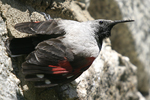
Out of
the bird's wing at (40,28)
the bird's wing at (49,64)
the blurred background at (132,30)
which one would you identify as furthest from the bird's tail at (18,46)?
the blurred background at (132,30)

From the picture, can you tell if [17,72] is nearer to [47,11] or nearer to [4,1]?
[4,1]

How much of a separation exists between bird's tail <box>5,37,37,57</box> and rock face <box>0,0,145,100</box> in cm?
6

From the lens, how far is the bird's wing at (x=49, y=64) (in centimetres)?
169

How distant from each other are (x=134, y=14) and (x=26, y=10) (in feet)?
8.50

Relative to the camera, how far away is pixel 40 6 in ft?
8.09

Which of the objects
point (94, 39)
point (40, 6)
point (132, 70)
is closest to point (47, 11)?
point (40, 6)

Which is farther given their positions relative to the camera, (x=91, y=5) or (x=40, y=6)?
(x=91, y=5)

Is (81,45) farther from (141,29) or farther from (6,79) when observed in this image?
(141,29)

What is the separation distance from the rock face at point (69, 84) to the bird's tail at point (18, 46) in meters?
0.06

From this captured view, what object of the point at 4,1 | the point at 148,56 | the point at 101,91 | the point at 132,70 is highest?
the point at 4,1

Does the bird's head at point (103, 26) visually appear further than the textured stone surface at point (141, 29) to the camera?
No

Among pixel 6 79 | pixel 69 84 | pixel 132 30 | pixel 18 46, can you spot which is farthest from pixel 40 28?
pixel 132 30

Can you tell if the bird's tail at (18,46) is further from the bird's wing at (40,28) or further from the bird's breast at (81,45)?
the bird's breast at (81,45)

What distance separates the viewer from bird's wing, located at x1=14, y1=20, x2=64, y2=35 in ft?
6.30
